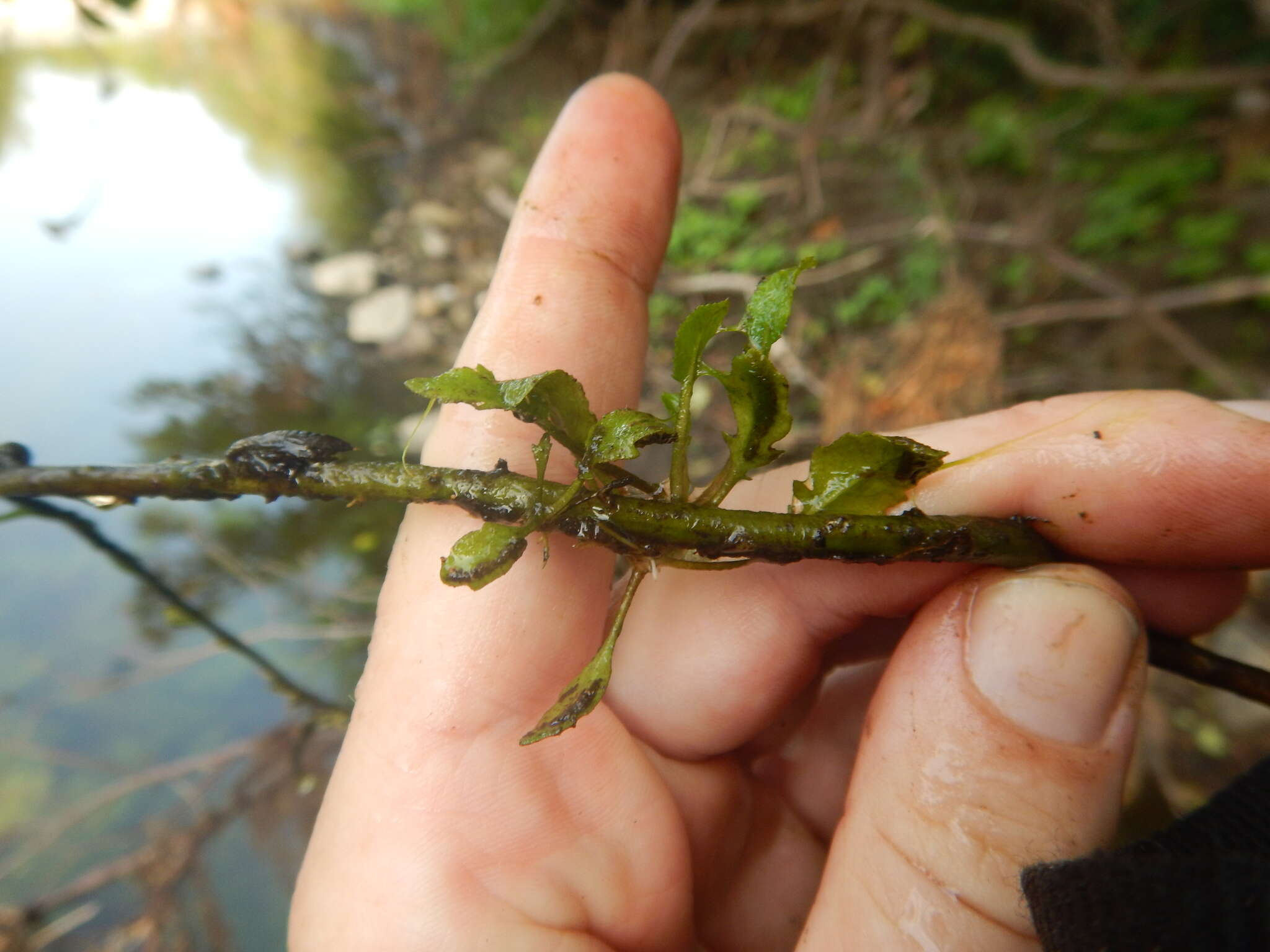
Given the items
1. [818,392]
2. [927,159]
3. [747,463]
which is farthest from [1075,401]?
[927,159]

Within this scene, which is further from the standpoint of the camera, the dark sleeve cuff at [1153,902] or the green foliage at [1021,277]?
the green foliage at [1021,277]

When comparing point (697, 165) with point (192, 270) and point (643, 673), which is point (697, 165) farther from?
point (643, 673)

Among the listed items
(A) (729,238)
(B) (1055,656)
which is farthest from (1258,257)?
(B) (1055,656)

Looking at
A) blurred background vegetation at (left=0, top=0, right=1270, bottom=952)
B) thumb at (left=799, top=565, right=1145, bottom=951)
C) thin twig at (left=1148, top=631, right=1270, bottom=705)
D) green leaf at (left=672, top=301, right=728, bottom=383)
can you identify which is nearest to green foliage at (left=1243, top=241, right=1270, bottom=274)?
blurred background vegetation at (left=0, top=0, right=1270, bottom=952)

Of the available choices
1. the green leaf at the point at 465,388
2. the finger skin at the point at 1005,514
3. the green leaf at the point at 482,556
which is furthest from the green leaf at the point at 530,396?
the finger skin at the point at 1005,514

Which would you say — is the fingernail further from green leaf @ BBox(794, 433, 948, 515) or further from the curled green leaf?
the curled green leaf

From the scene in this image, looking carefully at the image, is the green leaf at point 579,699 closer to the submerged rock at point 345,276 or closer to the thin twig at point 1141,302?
the thin twig at point 1141,302
